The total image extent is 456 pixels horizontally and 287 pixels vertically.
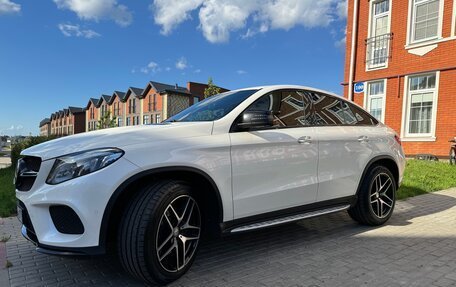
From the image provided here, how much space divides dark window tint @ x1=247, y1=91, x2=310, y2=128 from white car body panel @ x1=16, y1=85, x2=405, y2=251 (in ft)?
0.27

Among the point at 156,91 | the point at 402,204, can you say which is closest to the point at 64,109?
the point at 156,91

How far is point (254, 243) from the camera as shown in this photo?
163 inches

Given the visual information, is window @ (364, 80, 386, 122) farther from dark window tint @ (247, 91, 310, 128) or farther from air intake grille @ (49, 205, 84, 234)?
air intake grille @ (49, 205, 84, 234)

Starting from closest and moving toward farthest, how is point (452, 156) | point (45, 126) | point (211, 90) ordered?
point (452, 156)
point (211, 90)
point (45, 126)

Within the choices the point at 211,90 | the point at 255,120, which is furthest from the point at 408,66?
the point at 211,90

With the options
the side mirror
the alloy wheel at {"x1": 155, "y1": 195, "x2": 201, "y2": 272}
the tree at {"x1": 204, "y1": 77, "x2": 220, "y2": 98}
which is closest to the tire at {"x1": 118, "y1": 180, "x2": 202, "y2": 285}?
the alloy wheel at {"x1": 155, "y1": 195, "x2": 201, "y2": 272}

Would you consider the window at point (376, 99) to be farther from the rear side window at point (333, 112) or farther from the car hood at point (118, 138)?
the car hood at point (118, 138)

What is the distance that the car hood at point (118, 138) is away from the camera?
2.89 m

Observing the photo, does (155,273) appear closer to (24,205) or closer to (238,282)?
(238,282)

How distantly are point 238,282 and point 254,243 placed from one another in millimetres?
1030

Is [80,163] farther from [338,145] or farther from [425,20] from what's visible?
[425,20]

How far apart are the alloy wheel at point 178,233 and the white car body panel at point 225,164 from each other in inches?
10.9

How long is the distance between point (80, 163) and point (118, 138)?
13.8 inches

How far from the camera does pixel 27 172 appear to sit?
306 centimetres
